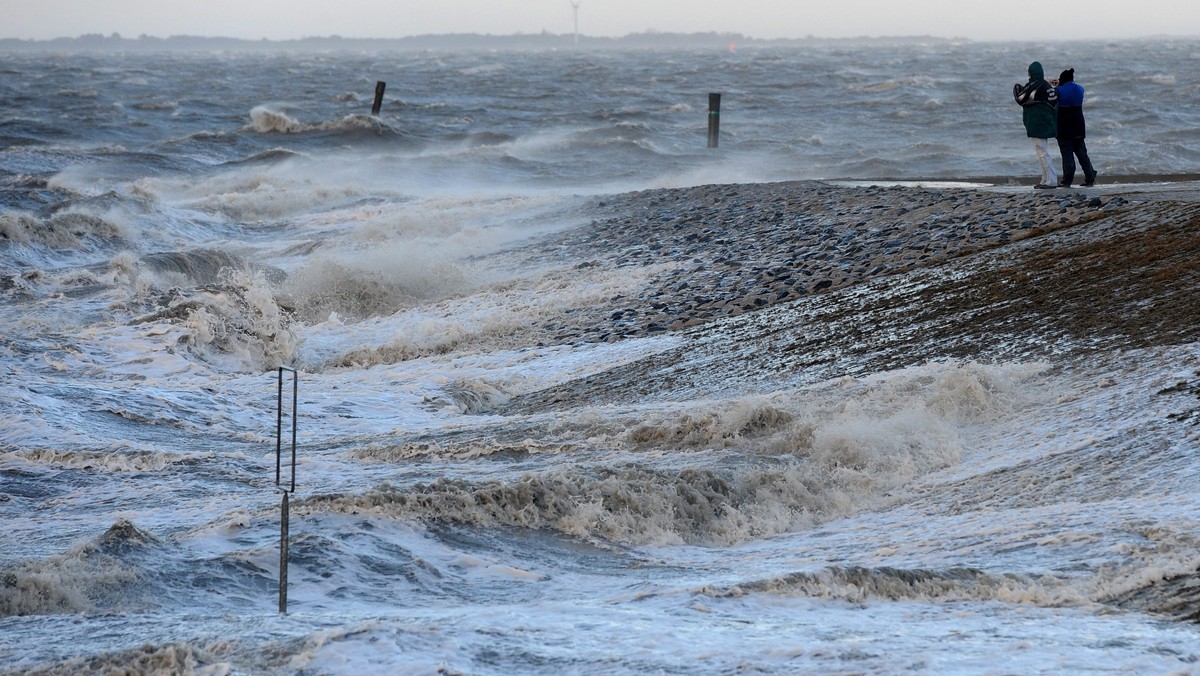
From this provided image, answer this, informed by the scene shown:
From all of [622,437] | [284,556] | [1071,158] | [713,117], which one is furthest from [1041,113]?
[713,117]

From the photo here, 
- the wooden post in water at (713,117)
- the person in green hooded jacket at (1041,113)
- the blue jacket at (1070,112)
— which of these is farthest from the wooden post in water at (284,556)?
the wooden post in water at (713,117)

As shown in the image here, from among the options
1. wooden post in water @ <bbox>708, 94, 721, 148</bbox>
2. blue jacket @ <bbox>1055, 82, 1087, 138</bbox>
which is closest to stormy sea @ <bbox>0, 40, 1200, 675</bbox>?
blue jacket @ <bbox>1055, 82, 1087, 138</bbox>

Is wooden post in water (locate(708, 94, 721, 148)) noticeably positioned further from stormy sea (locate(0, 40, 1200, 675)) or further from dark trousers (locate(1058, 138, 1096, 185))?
dark trousers (locate(1058, 138, 1096, 185))

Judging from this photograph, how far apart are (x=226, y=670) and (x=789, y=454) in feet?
11.6

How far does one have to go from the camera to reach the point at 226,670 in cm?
388

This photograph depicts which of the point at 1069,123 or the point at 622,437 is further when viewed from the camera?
the point at 1069,123

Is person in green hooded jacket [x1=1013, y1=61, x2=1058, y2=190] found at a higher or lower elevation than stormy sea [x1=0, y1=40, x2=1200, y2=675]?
higher

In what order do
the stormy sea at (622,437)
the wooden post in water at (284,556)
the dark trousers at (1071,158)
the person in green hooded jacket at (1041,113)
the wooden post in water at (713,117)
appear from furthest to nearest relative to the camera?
1. the wooden post in water at (713,117)
2. the person in green hooded jacket at (1041,113)
3. the dark trousers at (1071,158)
4. the stormy sea at (622,437)
5. the wooden post in water at (284,556)

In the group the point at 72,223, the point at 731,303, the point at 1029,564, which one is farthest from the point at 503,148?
the point at 1029,564

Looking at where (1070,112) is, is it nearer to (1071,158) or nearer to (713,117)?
(1071,158)

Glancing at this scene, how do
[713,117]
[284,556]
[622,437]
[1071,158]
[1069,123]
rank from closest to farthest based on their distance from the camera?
[284,556], [622,437], [1071,158], [1069,123], [713,117]

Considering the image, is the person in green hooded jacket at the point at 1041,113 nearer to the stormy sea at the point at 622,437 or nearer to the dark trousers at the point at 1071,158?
the dark trousers at the point at 1071,158

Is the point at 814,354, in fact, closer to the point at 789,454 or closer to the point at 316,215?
the point at 789,454

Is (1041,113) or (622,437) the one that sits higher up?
(1041,113)
